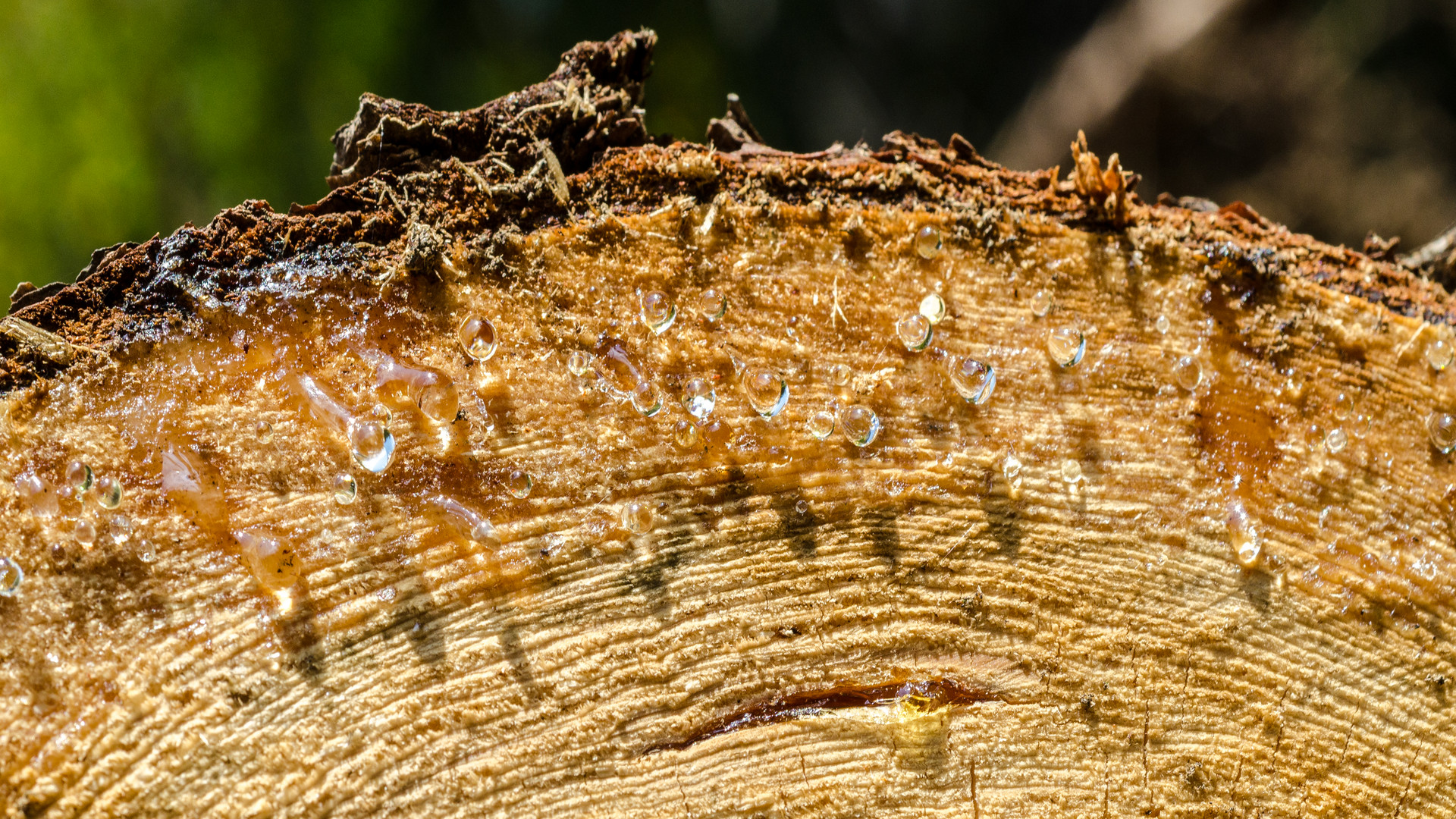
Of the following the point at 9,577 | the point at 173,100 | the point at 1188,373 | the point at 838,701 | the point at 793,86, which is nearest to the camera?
the point at 9,577

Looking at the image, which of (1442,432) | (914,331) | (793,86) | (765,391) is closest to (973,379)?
(914,331)

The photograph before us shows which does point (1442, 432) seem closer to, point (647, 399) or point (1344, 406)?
point (1344, 406)

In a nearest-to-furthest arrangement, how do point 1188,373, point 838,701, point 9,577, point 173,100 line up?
1. point 9,577
2. point 838,701
3. point 1188,373
4. point 173,100

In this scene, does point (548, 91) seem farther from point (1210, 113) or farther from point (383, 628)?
point (1210, 113)

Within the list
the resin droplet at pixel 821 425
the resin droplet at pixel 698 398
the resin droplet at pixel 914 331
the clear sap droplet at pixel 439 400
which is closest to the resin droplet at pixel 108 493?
the clear sap droplet at pixel 439 400

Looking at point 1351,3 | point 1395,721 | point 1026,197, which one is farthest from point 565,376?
point 1351,3

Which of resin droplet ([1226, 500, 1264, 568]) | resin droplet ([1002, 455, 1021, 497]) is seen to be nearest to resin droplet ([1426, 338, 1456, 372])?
resin droplet ([1226, 500, 1264, 568])
